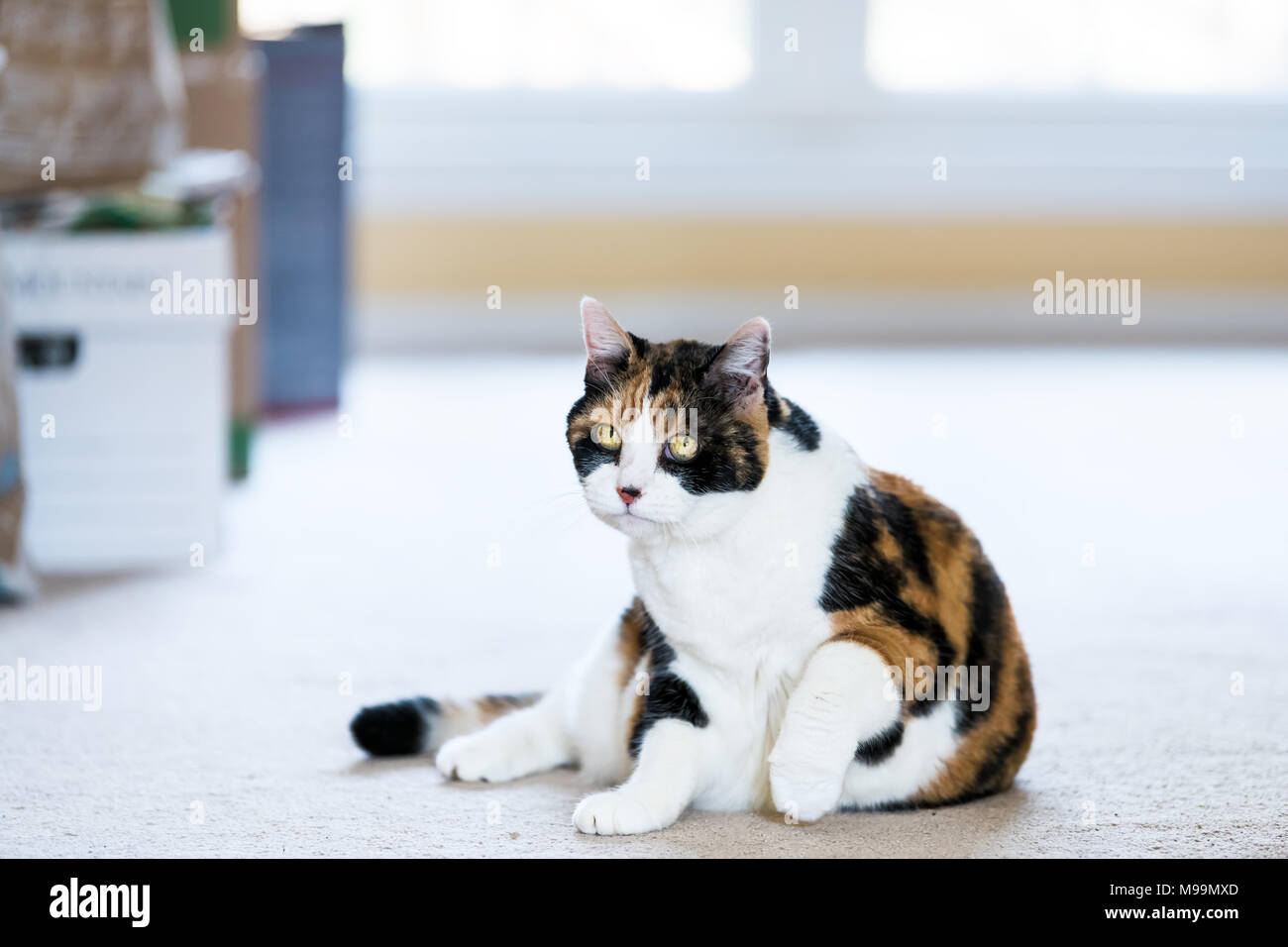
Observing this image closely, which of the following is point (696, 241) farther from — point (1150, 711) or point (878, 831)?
point (878, 831)

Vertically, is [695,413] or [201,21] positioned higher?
[201,21]

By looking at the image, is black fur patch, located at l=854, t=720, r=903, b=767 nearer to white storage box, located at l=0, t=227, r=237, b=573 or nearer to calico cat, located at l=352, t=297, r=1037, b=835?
calico cat, located at l=352, t=297, r=1037, b=835

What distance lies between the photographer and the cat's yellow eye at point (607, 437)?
1.25 meters

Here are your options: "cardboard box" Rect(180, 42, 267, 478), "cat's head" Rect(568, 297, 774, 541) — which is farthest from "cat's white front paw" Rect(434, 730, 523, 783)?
"cardboard box" Rect(180, 42, 267, 478)

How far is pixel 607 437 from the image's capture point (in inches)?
49.5

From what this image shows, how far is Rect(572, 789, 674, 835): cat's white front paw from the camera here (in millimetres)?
1249

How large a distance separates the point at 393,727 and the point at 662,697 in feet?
1.03

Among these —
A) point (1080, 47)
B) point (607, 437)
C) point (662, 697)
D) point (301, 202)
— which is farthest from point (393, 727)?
point (1080, 47)

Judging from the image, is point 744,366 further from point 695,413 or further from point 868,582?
point 868,582

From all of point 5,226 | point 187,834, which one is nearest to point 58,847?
point 187,834

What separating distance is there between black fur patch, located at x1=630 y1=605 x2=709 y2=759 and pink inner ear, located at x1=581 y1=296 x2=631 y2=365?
229 millimetres

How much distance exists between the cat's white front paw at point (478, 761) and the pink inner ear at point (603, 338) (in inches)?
15.2

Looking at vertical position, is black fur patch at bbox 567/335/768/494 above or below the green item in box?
below
